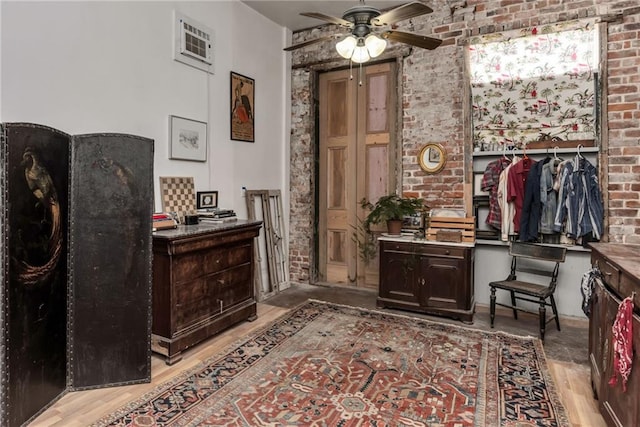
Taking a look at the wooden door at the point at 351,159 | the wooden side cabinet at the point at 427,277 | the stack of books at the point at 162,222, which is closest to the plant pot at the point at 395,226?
the wooden side cabinet at the point at 427,277

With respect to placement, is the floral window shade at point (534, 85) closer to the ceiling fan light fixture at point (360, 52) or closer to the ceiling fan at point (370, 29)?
the ceiling fan at point (370, 29)

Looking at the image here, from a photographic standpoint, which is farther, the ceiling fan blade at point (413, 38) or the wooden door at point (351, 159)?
the wooden door at point (351, 159)

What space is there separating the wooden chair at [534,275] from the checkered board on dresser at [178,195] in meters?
3.14

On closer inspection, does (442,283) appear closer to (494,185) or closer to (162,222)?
(494,185)

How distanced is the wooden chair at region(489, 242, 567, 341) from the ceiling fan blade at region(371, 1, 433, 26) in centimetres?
253

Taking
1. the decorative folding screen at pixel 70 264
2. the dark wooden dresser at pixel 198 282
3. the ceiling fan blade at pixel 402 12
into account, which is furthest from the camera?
the dark wooden dresser at pixel 198 282

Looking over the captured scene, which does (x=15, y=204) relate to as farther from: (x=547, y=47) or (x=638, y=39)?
(x=638, y=39)

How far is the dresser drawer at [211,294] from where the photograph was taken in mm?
3115

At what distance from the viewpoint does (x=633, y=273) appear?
176 centimetres

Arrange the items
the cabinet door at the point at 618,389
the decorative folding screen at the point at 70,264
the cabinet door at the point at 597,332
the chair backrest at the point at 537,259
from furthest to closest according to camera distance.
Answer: the chair backrest at the point at 537,259 < the cabinet door at the point at 597,332 < the decorative folding screen at the point at 70,264 < the cabinet door at the point at 618,389

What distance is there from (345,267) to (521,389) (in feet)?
9.94

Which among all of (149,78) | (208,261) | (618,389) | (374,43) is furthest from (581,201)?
(149,78)

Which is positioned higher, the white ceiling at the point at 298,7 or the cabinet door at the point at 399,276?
the white ceiling at the point at 298,7

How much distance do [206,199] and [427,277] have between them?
2537mm
